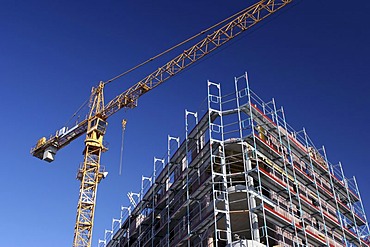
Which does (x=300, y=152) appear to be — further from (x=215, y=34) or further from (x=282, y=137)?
(x=215, y=34)

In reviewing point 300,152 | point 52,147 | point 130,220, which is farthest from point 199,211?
point 52,147

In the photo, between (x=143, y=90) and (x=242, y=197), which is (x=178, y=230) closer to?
(x=242, y=197)

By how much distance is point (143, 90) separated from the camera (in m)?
50.6

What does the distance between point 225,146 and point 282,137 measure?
5.40 m

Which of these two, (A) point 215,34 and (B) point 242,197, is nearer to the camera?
(B) point 242,197

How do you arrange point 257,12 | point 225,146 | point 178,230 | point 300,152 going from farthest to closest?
1. point 257,12
2. point 300,152
3. point 178,230
4. point 225,146

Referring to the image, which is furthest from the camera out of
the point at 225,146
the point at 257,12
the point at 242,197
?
the point at 257,12

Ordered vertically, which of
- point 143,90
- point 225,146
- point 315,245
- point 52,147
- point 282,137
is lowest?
point 315,245

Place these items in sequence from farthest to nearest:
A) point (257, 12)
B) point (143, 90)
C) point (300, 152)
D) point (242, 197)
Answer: point (143, 90) < point (257, 12) < point (300, 152) < point (242, 197)

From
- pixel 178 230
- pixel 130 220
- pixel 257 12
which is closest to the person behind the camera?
pixel 178 230

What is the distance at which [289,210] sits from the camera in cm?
2853

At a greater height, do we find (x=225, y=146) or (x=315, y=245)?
(x=225, y=146)

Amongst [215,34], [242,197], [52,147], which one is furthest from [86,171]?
[242,197]

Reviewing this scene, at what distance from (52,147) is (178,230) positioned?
1130 inches
